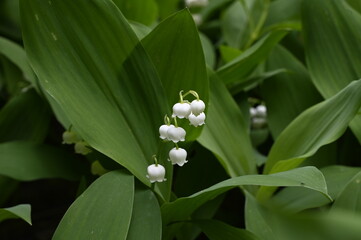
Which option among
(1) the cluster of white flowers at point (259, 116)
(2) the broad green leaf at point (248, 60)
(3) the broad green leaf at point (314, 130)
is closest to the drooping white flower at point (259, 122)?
(1) the cluster of white flowers at point (259, 116)

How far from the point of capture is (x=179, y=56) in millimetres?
974

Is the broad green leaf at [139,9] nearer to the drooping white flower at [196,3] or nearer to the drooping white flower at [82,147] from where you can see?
the drooping white flower at [196,3]

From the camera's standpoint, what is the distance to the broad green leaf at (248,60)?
1177 millimetres

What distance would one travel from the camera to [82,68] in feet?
3.02

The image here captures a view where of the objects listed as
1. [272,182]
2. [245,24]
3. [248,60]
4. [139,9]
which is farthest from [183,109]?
[245,24]

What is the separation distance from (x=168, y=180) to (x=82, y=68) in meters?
0.26

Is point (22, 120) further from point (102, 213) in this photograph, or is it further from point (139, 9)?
point (102, 213)

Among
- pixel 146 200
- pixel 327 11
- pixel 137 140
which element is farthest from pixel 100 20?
pixel 327 11

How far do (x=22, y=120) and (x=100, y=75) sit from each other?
0.43 metres

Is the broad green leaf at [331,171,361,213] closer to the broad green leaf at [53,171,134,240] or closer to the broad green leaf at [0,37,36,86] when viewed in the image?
the broad green leaf at [53,171,134,240]

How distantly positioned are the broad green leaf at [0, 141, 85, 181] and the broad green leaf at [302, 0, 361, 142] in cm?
60

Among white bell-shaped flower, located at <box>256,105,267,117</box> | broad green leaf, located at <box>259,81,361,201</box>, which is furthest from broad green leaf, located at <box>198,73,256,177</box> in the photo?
white bell-shaped flower, located at <box>256,105,267,117</box>

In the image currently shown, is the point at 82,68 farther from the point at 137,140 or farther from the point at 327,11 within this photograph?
the point at 327,11

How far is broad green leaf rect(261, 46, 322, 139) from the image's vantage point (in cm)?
124
